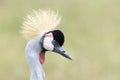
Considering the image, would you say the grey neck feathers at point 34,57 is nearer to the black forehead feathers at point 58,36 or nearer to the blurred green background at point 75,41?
the black forehead feathers at point 58,36

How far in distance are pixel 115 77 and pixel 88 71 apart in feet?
1.32

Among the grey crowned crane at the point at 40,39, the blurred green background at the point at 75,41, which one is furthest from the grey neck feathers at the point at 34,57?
the blurred green background at the point at 75,41

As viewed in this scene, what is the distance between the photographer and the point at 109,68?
7.52 meters

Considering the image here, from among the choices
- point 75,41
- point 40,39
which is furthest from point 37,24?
point 75,41

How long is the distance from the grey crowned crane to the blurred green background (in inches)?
104

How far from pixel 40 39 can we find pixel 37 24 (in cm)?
16

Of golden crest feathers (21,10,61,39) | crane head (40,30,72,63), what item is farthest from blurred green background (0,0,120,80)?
crane head (40,30,72,63)

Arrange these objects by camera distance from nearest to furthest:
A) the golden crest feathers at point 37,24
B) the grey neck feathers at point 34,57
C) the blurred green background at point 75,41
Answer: the grey neck feathers at point 34,57, the golden crest feathers at point 37,24, the blurred green background at point 75,41

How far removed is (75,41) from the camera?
8445 mm

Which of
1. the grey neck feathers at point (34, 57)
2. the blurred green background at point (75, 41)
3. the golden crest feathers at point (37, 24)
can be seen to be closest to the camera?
the grey neck feathers at point (34, 57)

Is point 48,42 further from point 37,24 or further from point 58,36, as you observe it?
point 37,24

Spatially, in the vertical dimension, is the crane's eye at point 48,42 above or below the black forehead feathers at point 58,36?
below

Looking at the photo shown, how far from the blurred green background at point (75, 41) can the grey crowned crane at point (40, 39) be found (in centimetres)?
263

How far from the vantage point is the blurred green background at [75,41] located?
24.1ft
